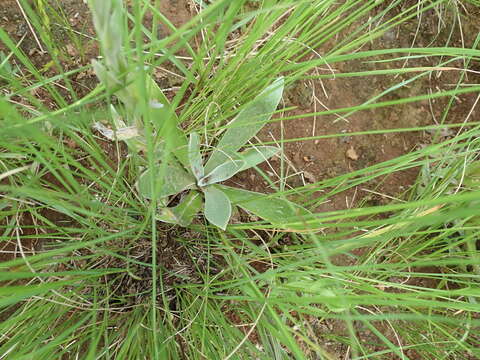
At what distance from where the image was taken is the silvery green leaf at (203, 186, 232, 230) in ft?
2.81

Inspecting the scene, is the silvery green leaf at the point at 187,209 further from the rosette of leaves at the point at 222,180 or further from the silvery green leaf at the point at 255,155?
the silvery green leaf at the point at 255,155

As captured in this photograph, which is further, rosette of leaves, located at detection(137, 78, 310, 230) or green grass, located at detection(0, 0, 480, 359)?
rosette of leaves, located at detection(137, 78, 310, 230)

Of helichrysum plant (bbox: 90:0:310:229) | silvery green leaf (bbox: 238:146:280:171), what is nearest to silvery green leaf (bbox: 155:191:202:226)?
helichrysum plant (bbox: 90:0:310:229)

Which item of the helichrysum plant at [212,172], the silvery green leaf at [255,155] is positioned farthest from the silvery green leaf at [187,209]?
the silvery green leaf at [255,155]

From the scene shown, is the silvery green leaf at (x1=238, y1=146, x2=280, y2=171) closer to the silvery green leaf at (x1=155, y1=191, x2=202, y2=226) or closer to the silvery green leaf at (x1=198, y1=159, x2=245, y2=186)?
the silvery green leaf at (x1=198, y1=159, x2=245, y2=186)

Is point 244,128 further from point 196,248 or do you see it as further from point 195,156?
point 196,248

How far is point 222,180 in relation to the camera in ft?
3.06

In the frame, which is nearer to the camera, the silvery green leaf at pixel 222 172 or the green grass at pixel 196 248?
the green grass at pixel 196 248

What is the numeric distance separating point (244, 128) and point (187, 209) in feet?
0.71

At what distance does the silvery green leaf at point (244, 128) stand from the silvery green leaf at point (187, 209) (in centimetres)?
7

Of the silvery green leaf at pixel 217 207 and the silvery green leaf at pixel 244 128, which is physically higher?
the silvery green leaf at pixel 244 128

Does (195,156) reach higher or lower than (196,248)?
higher

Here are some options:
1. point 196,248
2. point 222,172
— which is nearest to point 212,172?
point 222,172

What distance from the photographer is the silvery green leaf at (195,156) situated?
82cm
